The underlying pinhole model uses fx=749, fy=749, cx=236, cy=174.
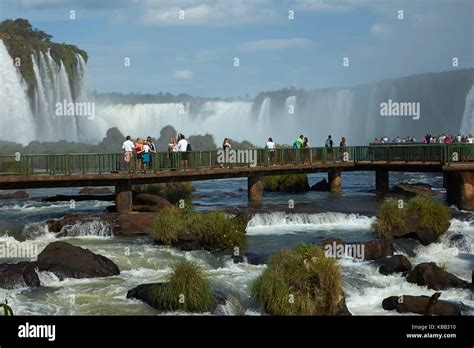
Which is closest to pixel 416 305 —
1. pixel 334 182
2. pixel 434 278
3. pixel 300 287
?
pixel 434 278

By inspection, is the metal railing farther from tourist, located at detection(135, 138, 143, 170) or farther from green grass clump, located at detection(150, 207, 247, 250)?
green grass clump, located at detection(150, 207, 247, 250)

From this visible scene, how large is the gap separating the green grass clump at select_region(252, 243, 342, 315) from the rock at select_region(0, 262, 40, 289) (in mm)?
5187

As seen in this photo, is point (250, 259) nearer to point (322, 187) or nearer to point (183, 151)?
point (183, 151)

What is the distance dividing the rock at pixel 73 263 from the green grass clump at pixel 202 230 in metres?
3.55

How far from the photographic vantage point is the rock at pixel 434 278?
55.0 feet

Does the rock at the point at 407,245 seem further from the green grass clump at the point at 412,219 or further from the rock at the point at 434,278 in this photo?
the rock at the point at 434,278

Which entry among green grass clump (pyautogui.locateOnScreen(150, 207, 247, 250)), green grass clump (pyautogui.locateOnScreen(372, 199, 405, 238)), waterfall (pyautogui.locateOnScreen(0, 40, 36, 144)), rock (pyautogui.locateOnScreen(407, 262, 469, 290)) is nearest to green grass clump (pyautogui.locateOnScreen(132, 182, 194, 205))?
green grass clump (pyautogui.locateOnScreen(150, 207, 247, 250))

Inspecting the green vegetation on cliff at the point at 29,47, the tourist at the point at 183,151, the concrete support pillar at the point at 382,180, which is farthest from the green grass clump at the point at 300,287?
the green vegetation on cliff at the point at 29,47

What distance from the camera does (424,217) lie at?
2297cm

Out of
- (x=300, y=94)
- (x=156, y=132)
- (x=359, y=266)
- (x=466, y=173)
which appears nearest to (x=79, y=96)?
(x=156, y=132)
